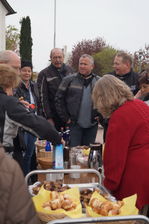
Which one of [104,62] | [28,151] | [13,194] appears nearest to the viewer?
[13,194]

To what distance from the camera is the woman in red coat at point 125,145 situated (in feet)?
7.28

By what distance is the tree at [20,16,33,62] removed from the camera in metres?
27.5

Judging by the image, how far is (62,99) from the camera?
4.30 metres

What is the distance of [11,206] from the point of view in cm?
97

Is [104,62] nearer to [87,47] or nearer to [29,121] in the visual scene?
[87,47]

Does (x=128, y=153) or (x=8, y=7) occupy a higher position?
(x=8, y=7)

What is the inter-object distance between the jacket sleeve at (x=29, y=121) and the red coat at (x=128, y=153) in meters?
0.41

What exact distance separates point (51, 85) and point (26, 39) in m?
24.2

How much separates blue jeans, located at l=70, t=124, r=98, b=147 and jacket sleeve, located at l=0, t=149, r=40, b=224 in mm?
3178

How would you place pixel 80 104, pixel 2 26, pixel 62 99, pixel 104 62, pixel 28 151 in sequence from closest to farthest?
pixel 28 151, pixel 80 104, pixel 62 99, pixel 2 26, pixel 104 62

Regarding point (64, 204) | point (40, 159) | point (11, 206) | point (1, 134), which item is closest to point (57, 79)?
point (40, 159)

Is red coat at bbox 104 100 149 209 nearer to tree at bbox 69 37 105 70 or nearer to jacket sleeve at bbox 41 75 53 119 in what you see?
jacket sleeve at bbox 41 75 53 119

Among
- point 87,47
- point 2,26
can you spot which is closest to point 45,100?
point 2,26

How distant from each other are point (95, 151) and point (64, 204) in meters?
1.13
